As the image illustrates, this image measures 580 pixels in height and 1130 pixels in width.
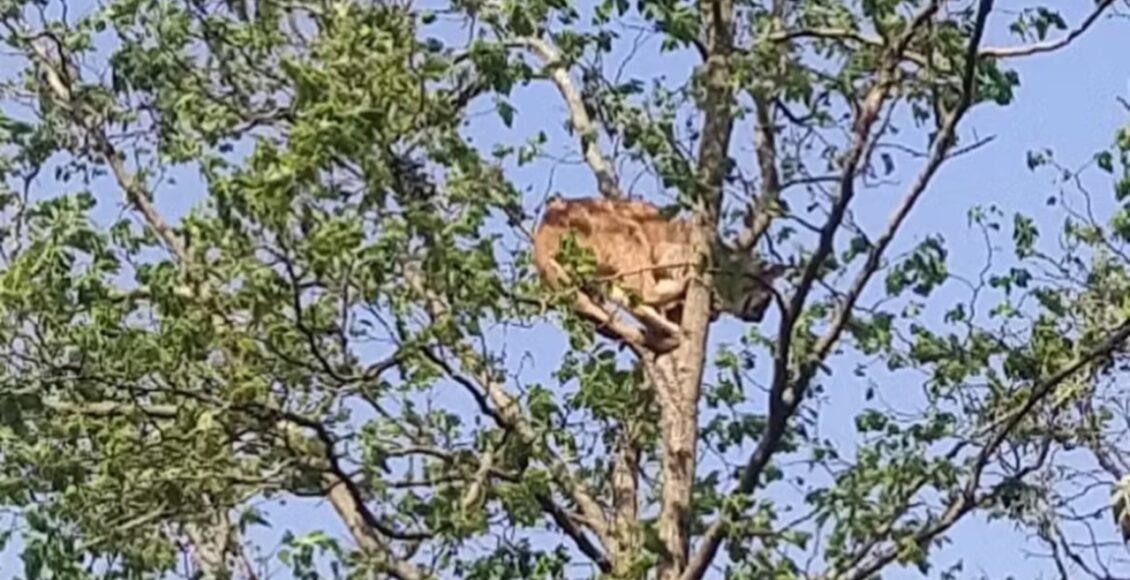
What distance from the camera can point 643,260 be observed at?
351 inches

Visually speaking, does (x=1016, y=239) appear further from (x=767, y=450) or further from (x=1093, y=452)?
(x=767, y=450)

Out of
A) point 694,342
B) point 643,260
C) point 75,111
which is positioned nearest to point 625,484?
point 694,342

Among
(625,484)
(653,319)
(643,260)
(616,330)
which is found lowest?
(625,484)

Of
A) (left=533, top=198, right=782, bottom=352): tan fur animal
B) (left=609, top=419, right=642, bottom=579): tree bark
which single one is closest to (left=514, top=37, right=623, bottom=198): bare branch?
(left=533, top=198, right=782, bottom=352): tan fur animal

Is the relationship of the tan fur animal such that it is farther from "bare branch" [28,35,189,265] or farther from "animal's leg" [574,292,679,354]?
"bare branch" [28,35,189,265]

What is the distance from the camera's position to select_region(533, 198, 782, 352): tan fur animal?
334 inches

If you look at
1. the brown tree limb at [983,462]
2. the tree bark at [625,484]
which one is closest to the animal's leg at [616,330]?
the tree bark at [625,484]

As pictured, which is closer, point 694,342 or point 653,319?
point 653,319

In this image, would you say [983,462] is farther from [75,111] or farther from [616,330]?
[75,111]

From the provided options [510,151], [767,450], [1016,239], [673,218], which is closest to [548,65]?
[510,151]

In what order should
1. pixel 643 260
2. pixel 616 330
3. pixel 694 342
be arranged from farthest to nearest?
pixel 694 342 < pixel 643 260 < pixel 616 330

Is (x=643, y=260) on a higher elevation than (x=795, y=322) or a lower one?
higher

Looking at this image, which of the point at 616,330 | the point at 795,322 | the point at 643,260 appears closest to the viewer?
the point at 795,322

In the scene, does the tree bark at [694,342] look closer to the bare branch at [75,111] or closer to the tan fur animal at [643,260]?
the tan fur animal at [643,260]
